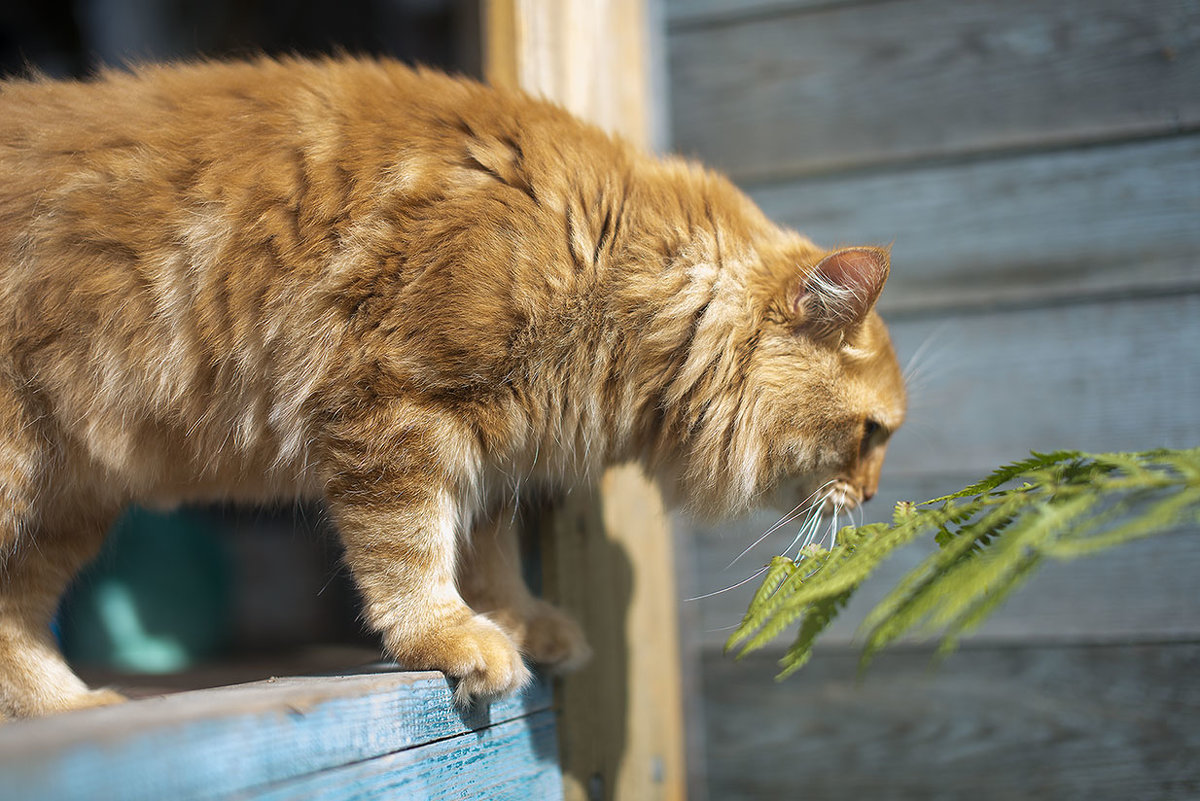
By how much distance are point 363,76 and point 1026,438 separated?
5.44 feet

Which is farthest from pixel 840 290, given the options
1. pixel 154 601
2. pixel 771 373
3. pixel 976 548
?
pixel 154 601

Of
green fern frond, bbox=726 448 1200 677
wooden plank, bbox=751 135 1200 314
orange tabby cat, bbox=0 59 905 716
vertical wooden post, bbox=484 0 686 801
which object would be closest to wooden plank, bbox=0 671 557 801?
orange tabby cat, bbox=0 59 905 716

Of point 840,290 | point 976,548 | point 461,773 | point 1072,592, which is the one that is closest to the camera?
A: point 976,548

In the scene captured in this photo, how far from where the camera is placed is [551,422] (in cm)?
155

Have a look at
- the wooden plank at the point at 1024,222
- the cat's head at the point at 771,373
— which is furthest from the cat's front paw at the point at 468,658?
the wooden plank at the point at 1024,222

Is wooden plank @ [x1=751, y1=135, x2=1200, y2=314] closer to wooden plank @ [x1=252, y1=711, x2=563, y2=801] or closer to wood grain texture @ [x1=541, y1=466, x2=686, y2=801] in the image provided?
wood grain texture @ [x1=541, y1=466, x2=686, y2=801]

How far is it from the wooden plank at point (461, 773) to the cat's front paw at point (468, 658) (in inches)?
2.9

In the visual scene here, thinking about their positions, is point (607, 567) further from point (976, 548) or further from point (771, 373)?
point (976, 548)

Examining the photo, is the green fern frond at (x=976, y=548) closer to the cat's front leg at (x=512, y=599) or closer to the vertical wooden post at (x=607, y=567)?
the cat's front leg at (x=512, y=599)

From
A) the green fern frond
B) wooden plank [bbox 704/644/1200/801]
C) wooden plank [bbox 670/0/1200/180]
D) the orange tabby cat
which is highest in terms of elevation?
wooden plank [bbox 670/0/1200/180]

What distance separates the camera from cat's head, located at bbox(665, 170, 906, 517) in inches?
62.9

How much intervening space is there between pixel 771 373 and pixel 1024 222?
3.12 ft

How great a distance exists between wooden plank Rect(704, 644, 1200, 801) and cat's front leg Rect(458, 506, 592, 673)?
0.77m

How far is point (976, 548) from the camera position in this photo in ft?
3.40
